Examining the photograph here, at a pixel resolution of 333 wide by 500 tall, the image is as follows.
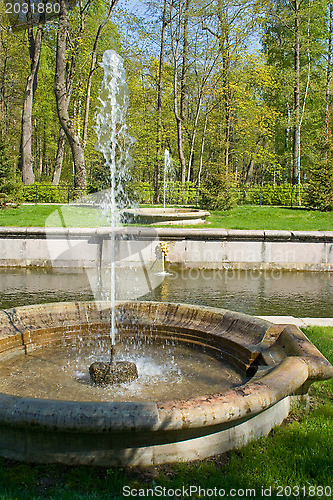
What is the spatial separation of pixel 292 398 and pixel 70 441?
190 centimetres

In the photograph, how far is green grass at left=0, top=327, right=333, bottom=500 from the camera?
261cm

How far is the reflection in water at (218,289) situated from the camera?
8.04 meters

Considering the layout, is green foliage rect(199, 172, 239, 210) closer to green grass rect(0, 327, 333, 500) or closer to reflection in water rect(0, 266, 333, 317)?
reflection in water rect(0, 266, 333, 317)

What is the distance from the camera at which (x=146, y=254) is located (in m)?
11.6

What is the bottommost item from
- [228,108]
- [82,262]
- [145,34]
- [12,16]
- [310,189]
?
[82,262]

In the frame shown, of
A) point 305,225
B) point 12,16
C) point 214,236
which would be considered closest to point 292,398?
point 214,236

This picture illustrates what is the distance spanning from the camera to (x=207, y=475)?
2801 millimetres

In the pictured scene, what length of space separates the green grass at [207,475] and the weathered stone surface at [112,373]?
1169 mm

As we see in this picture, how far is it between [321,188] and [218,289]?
457 inches

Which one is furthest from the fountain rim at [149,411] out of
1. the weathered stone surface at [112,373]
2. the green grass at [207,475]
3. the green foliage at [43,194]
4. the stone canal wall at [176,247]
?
the green foliage at [43,194]

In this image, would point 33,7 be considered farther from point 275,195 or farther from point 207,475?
point 207,475

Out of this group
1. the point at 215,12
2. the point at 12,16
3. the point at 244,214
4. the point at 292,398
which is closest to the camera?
the point at 292,398

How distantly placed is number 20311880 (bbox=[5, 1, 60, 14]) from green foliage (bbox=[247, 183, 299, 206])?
1432cm

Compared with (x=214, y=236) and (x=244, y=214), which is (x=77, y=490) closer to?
(x=214, y=236)
